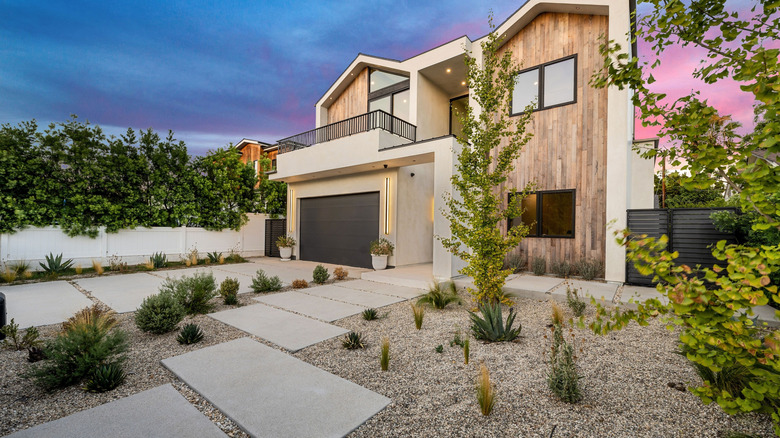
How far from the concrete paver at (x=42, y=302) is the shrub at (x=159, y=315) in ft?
6.16

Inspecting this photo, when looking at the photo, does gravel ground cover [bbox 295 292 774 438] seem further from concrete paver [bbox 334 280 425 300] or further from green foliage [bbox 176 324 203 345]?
concrete paver [bbox 334 280 425 300]

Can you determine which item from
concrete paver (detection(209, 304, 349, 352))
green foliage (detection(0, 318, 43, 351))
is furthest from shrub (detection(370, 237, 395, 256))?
green foliage (detection(0, 318, 43, 351))

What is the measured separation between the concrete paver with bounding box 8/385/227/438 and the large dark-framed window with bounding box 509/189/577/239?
805 cm

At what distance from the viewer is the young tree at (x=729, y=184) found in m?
1.08

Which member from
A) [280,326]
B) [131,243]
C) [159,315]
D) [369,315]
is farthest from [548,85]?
[131,243]

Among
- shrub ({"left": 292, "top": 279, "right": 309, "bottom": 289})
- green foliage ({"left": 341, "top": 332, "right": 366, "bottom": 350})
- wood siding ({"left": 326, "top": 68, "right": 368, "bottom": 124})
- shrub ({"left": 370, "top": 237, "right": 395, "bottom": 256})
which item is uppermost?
wood siding ({"left": 326, "top": 68, "right": 368, "bottom": 124})

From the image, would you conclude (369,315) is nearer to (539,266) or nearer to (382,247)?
(382,247)

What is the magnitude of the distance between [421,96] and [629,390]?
34.3 ft

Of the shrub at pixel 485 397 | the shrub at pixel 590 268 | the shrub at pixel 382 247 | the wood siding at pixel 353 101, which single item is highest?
the wood siding at pixel 353 101

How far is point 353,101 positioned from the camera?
43.6 feet

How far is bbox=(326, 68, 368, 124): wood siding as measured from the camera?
12.8 metres

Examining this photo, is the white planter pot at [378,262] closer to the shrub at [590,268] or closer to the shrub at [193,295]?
the shrub at [193,295]

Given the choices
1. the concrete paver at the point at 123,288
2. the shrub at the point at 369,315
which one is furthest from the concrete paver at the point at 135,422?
the concrete paver at the point at 123,288

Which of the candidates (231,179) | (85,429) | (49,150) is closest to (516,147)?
(85,429)
